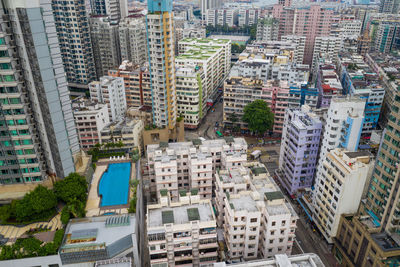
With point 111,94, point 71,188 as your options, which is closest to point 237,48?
point 111,94

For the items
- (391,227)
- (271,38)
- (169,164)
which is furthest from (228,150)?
(271,38)

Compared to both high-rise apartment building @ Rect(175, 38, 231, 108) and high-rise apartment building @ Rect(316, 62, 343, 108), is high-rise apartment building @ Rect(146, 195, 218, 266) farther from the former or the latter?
high-rise apartment building @ Rect(175, 38, 231, 108)

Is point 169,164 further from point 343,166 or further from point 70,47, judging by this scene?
point 70,47

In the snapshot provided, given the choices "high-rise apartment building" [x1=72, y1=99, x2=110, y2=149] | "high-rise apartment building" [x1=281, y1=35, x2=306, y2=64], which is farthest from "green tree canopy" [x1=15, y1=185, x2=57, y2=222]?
"high-rise apartment building" [x1=281, y1=35, x2=306, y2=64]

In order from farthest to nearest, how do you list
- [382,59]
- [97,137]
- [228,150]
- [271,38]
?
[271,38], [382,59], [97,137], [228,150]

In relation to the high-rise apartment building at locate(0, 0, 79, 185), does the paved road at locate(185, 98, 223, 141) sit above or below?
below

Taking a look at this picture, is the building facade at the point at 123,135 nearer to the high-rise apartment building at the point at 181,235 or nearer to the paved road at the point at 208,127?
the paved road at the point at 208,127

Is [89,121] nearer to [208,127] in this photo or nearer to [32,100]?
[32,100]

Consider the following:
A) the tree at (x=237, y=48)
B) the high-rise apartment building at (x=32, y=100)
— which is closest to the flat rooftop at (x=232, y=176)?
the high-rise apartment building at (x=32, y=100)
